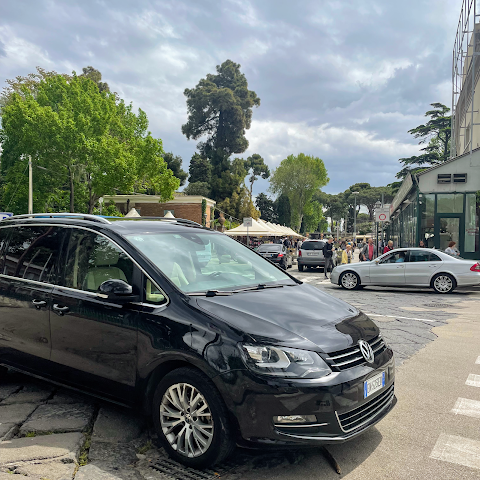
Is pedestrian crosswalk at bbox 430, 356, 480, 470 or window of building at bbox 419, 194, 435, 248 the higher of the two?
window of building at bbox 419, 194, 435, 248

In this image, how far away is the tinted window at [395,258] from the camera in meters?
14.8

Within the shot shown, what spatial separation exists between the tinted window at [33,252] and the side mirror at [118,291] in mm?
910

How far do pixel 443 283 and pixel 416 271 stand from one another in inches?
30.8

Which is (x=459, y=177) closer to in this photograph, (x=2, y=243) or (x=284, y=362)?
(x=2, y=243)

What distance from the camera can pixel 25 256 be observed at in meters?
4.65

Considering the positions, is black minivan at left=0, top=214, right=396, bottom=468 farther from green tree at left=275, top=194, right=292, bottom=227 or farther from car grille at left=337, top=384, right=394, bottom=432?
green tree at left=275, top=194, right=292, bottom=227

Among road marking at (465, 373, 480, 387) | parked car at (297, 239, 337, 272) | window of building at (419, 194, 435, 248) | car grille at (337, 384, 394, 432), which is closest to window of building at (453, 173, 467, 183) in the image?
window of building at (419, 194, 435, 248)

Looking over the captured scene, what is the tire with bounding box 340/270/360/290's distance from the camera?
50.7 feet

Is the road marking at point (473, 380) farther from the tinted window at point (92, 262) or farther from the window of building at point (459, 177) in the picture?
the window of building at point (459, 177)

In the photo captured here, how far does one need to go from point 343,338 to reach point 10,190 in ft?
114

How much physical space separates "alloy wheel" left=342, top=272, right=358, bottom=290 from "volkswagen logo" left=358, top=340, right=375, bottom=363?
1226 cm

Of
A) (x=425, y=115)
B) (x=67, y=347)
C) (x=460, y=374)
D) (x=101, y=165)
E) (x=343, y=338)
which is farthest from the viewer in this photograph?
(x=425, y=115)

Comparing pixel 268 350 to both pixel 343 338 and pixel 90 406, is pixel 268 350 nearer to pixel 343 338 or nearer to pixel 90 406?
pixel 343 338

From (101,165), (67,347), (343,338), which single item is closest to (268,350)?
(343,338)
